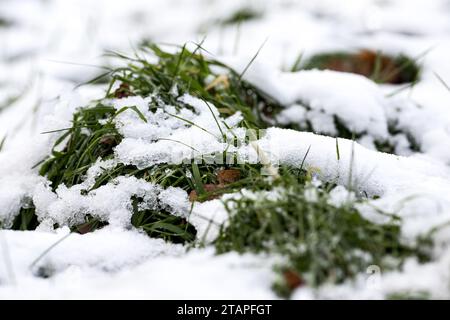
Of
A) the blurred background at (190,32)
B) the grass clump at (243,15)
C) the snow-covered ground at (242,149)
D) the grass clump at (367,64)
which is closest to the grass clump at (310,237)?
the snow-covered ground at (242,149)

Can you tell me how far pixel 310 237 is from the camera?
1.12 meters

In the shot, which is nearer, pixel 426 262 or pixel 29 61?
pixel 426 262

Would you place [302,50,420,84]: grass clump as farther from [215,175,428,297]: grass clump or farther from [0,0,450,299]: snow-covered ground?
[215,175,428,297]: grass clump

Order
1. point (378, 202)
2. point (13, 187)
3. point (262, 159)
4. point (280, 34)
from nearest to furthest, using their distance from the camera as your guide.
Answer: point (378, 202), point (262, 159), point (13, 187), point (280, 34)

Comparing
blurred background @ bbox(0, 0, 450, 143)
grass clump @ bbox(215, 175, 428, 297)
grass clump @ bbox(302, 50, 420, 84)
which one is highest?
blurred background @ bbox(0, 0, 450, 143)

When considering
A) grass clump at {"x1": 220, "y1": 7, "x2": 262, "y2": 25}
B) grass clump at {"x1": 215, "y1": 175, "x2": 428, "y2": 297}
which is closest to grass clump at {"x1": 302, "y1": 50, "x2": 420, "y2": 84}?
grass clump at {"x1": 220, "y1": 7, "x2": 262, "y2": 25}

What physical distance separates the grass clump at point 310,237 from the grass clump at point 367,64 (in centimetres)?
182

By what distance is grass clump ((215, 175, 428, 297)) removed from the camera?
1.11 m

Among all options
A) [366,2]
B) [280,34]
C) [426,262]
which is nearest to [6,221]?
[426,262]

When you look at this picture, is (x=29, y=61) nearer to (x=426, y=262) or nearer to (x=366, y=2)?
(x=366, y=2)

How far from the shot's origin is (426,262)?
1.16 m

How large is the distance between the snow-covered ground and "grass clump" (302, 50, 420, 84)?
0.09 meters
